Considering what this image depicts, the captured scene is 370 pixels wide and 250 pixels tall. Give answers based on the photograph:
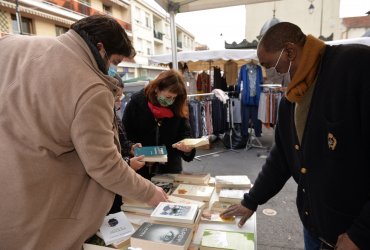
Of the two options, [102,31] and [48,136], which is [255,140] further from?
[48,136]

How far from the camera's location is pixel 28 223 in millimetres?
909

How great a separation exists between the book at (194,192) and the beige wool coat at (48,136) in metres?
0.64

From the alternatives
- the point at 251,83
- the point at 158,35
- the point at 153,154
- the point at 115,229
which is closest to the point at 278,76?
the point at 251,83

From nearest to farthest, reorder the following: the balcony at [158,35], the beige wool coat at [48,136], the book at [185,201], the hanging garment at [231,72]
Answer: the beige wool coat at [48,136] → the book at [185,201] → the hanging garment at [231,72] → the balcony at [158,35]

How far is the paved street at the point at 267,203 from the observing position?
2730 millimetres

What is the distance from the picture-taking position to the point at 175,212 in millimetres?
1204

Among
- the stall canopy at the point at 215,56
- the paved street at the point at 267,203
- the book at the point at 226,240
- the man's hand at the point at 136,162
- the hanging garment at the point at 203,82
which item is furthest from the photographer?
the hanging garment at the point at 203,82

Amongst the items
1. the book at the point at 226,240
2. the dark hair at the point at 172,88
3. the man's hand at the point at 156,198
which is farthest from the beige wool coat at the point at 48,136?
the dark hair at the point at 172,88

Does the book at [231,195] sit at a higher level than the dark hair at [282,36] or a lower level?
lower

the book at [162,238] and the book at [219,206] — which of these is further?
the book at [219,206]

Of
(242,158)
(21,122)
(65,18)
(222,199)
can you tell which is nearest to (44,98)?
(21,122)

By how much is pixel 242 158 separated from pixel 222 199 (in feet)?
14.2

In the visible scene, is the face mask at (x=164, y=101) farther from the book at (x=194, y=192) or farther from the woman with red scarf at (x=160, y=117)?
the book at (x=194, y=192)

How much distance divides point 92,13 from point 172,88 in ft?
17.4
